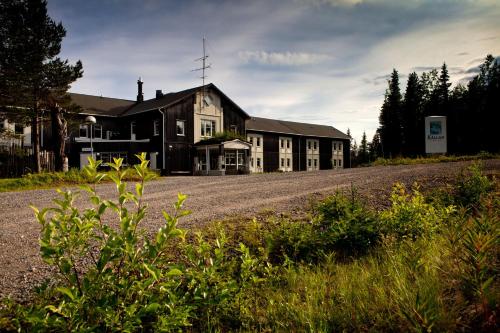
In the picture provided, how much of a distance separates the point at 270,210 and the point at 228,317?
3383mm

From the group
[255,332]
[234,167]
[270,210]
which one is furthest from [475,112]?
[255,332]

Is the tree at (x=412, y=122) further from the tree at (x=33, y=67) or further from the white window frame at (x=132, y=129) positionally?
the tree at (x=33, y=67)

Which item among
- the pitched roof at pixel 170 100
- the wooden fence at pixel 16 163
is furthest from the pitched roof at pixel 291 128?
the wooden fence at pixel 16 163

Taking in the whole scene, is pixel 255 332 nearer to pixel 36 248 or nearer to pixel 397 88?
pixel 36 248

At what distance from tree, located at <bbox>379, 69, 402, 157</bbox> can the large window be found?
42.1 meters

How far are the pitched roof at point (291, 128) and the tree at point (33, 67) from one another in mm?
21170

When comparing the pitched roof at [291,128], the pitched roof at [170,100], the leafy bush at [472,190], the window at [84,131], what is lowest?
the leafy bush at [472,190]

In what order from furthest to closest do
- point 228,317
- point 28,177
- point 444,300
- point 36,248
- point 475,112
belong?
point 475,112
point 28,177
point 36,248
point 228,317
point 444,300

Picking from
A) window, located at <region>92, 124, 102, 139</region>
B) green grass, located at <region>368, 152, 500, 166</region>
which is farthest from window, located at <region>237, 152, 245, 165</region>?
window, located at <region>92, 124, 102, 139</region>

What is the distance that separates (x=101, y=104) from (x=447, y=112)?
5687 cm

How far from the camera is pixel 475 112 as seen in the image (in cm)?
5197

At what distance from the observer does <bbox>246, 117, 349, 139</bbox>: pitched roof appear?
1676 inches

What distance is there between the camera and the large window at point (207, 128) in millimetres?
33406

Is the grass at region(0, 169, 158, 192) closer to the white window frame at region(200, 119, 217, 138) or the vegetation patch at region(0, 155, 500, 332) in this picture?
the vegetation patch at region(0, 155, 500, 332)
